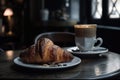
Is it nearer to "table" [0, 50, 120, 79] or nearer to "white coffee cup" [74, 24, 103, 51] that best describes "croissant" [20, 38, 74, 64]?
"table" [0, 50, 120, 79]

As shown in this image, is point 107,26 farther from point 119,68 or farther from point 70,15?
point 119,68

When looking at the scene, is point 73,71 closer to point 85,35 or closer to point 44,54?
point 44,54

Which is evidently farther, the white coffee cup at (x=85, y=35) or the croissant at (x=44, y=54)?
the white coffee cup at (x=85, y=35)

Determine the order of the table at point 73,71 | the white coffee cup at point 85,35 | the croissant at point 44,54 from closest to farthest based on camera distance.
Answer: the table at point 73,71, the croissant at point 44,54, the white coffee cup at point 85,35

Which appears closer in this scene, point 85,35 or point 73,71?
point 73,71

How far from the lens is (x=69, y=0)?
14.5 ft

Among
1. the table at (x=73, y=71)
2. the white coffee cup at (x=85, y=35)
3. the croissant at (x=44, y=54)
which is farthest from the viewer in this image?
the white coffee cup at (x=85, y=35)

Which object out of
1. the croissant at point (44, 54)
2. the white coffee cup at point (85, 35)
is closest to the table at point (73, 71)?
the croissant at point (44, 54)

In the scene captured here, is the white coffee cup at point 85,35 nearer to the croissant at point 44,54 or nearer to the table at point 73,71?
the table at point 73,71

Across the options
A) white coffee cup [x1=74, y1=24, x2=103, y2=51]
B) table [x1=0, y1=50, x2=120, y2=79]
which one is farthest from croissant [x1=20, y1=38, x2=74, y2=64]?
white coffee cup [x1=74, y1=24, x2=103, y2=51]

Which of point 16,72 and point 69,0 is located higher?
point 69,0

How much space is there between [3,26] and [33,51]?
4671 millimetres

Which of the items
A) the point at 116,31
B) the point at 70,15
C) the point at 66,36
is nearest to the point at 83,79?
the point at 66,36

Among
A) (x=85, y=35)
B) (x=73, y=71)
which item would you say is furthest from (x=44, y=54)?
(x=85, y=35)
